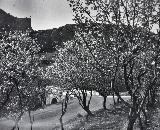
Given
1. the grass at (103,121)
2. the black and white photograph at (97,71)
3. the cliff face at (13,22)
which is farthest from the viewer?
the cliff face at (13,22)

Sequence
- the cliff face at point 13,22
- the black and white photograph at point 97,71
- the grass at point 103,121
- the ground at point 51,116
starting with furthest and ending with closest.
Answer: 1. the cliff face at point 13,22
2. the ground at point 51,116
3. the grass at point 103,121
4. the black and white photograph at point 97,71

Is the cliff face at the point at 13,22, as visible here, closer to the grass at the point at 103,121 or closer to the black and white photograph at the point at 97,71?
the black and white photograph at the point at 97,71

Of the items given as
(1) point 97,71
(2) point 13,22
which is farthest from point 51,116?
(2) point 13,22

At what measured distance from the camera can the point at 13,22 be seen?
140000 mm

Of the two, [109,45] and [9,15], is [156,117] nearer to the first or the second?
[109,45]

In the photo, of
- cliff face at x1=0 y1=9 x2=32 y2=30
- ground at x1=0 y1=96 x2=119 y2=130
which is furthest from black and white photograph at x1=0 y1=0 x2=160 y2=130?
cliff face at x1=0 y1=9 x2=32 y2=30

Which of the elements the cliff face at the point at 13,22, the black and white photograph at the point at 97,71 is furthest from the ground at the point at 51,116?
the cliff face at the point at 13,22

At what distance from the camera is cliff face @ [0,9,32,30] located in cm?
13588

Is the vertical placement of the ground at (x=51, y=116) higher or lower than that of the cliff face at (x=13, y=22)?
lower

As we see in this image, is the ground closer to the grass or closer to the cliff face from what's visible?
the grass

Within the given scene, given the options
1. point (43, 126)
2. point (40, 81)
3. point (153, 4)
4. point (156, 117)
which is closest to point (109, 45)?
point (153, 4)

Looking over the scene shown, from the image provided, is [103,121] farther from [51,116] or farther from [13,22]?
[13,22]

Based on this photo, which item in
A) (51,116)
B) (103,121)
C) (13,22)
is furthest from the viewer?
(13,22)

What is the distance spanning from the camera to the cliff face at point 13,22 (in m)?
136
